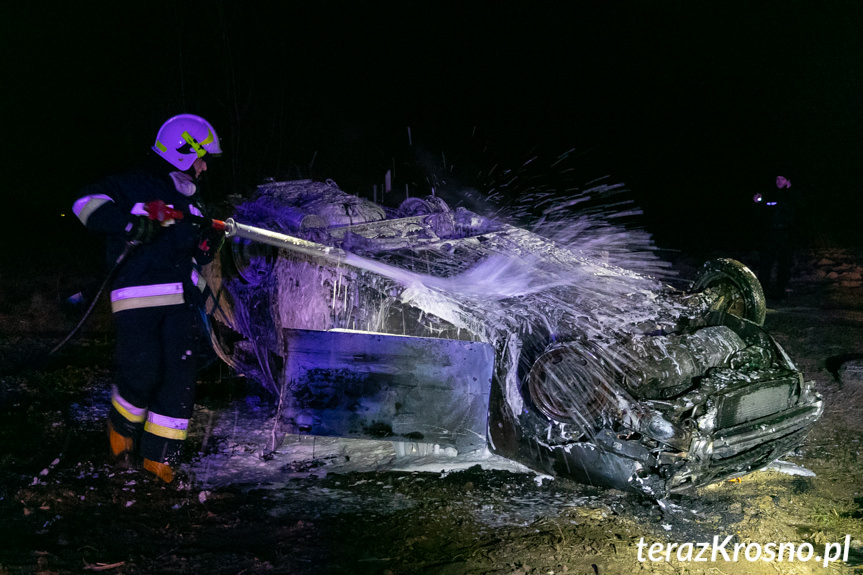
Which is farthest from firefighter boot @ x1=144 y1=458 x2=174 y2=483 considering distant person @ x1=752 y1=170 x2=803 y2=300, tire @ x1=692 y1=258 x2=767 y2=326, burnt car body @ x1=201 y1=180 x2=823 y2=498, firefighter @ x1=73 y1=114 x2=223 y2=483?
distant person @ x1=752 y1=170 x2=803 y2=300

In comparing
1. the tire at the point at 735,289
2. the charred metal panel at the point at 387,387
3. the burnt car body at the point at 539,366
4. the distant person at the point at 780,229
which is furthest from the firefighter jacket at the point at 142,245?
the distant person at the point at 780,229

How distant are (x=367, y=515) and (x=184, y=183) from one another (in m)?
2.28

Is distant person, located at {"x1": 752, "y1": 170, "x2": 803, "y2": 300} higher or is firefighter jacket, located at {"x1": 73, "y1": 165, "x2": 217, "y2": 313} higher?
distant person, located at {"x1": 752, "y1": 170, "x2": 803, "y2": 300}

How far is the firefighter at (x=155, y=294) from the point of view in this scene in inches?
145

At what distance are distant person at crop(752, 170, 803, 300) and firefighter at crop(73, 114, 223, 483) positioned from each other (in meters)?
8.37

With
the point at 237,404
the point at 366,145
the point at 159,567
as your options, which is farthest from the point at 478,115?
the point at 159,567

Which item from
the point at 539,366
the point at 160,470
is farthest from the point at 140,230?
the point at 539,366

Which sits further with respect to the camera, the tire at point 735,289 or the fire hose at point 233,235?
the tire at point 735,289

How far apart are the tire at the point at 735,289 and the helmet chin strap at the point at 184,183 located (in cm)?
337

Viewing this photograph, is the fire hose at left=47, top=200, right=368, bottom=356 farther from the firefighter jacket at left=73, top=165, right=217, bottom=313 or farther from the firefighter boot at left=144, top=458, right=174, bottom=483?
the firefighter boot at left=144, top=458, right=174, bottom=483

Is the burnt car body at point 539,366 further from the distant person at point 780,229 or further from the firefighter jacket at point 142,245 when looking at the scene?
the distant person at point 780,229

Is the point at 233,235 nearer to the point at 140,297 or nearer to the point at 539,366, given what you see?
the point at 140,297

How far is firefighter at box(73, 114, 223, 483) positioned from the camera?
3.67 metres

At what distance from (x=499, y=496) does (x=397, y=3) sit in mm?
18508
